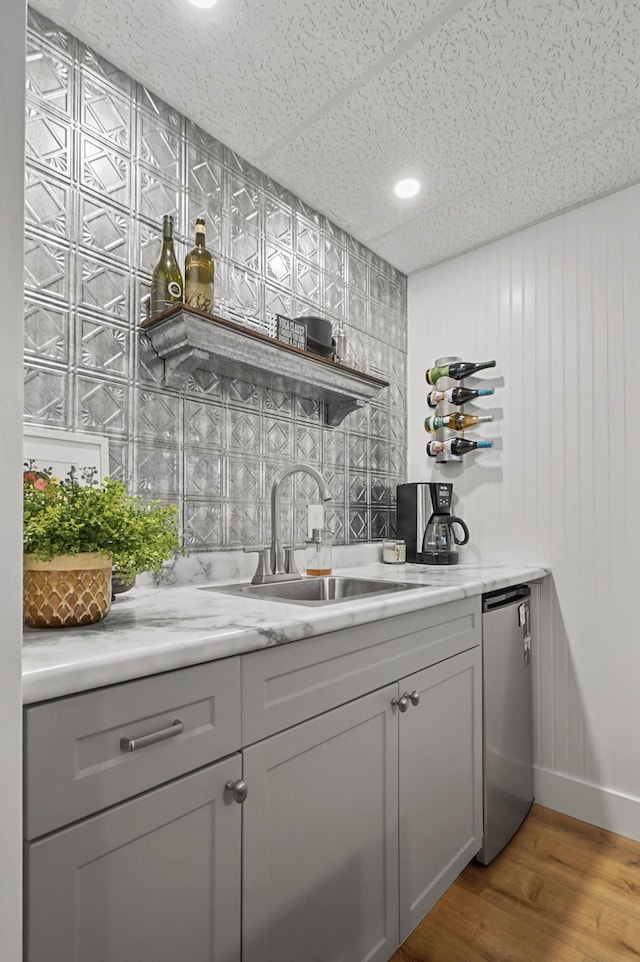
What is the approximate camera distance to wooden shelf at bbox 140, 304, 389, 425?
4.90 feet

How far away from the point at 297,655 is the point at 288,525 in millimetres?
981

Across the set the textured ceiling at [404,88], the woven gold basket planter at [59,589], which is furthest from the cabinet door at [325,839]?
the textured ceiling at [404,88]

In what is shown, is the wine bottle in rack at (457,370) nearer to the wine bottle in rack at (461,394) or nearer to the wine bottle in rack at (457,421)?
the wine bottle in rack at (461,394)

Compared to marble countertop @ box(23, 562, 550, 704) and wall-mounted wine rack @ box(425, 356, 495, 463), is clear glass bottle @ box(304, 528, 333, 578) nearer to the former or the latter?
marble countertop @ box(23, 562, 550, 704)

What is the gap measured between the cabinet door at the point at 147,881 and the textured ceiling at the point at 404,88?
178 cm

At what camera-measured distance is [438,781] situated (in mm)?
1479

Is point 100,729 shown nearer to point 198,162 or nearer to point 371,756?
point 371,756

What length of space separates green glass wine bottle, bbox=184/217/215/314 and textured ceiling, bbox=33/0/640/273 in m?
0.45

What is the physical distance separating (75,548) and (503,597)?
149 centimetres

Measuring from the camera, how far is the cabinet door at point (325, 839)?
0.96 m

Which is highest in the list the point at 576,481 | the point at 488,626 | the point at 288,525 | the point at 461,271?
the point at 461,271

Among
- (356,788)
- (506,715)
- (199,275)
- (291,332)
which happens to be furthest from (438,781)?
(199,275)

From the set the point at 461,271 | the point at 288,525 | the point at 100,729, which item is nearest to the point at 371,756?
the point at 100,729

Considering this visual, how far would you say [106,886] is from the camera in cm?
74
